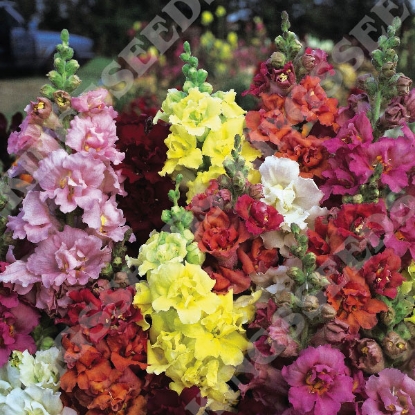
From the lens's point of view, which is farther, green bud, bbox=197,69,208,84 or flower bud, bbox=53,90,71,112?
green bud, bbox=197,69,208,84

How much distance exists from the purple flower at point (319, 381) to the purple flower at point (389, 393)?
6cm

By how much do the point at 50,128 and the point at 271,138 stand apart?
0.55m

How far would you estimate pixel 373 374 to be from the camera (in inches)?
56.6

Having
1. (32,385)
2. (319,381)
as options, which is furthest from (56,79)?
(319,381)

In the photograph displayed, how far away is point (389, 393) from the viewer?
134 cm

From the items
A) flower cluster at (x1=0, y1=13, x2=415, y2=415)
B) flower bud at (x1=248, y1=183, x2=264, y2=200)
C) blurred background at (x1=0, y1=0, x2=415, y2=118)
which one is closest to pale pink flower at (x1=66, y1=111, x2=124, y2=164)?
flower cluster at (x1=0, y1=13, x2=415, y2=415)

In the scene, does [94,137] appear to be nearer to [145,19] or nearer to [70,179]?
[70,179]

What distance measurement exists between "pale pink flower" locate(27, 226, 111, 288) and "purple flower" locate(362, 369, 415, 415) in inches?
26.1

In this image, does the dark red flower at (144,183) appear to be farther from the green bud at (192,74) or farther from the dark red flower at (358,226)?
the dark red flower at (358,226)

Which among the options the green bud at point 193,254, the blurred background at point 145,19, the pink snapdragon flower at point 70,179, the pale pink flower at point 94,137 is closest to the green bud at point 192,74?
the pale pink flower at point 94,137

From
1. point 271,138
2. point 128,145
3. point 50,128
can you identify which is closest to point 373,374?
point 271,138

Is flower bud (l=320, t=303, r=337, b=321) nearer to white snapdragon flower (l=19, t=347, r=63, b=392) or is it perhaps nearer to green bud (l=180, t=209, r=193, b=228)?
green bud (l=180, t=209, r=193, b=228)

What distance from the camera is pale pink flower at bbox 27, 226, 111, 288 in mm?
1495

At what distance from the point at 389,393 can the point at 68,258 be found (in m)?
0.76
